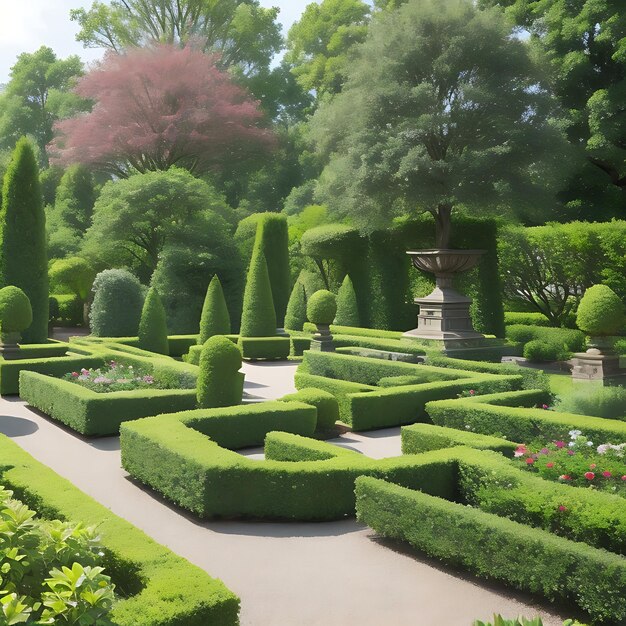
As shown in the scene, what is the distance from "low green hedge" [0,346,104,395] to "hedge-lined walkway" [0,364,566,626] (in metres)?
7.19

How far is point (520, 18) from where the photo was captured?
30422 millimetres

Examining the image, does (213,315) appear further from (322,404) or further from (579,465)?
(579,465)

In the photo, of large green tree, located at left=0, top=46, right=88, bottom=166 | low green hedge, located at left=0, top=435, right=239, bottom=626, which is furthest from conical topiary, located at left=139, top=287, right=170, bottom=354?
large green tree, located at left=0, top=46, right=88, bottom=166

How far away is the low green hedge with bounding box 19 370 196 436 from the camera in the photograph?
12961 millimetres

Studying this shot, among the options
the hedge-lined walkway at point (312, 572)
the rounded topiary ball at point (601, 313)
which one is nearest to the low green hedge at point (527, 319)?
the rounded topiary ball at point (601, 313)

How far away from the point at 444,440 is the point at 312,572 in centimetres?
394

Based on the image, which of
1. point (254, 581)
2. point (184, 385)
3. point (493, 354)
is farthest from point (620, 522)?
point (493, 354)

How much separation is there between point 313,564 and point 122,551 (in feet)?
7.38

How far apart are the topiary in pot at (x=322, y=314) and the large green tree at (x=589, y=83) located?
12.2 metres

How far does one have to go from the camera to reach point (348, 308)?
29.3 metres

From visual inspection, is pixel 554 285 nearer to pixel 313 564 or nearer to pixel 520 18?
pixel 520 18

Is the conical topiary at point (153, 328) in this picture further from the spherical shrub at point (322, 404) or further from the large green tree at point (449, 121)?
the spherical shrub at point (322, 404)

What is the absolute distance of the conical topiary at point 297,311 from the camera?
2906cm

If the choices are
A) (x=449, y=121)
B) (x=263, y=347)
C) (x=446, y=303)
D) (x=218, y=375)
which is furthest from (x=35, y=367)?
(x=449, y=121)
